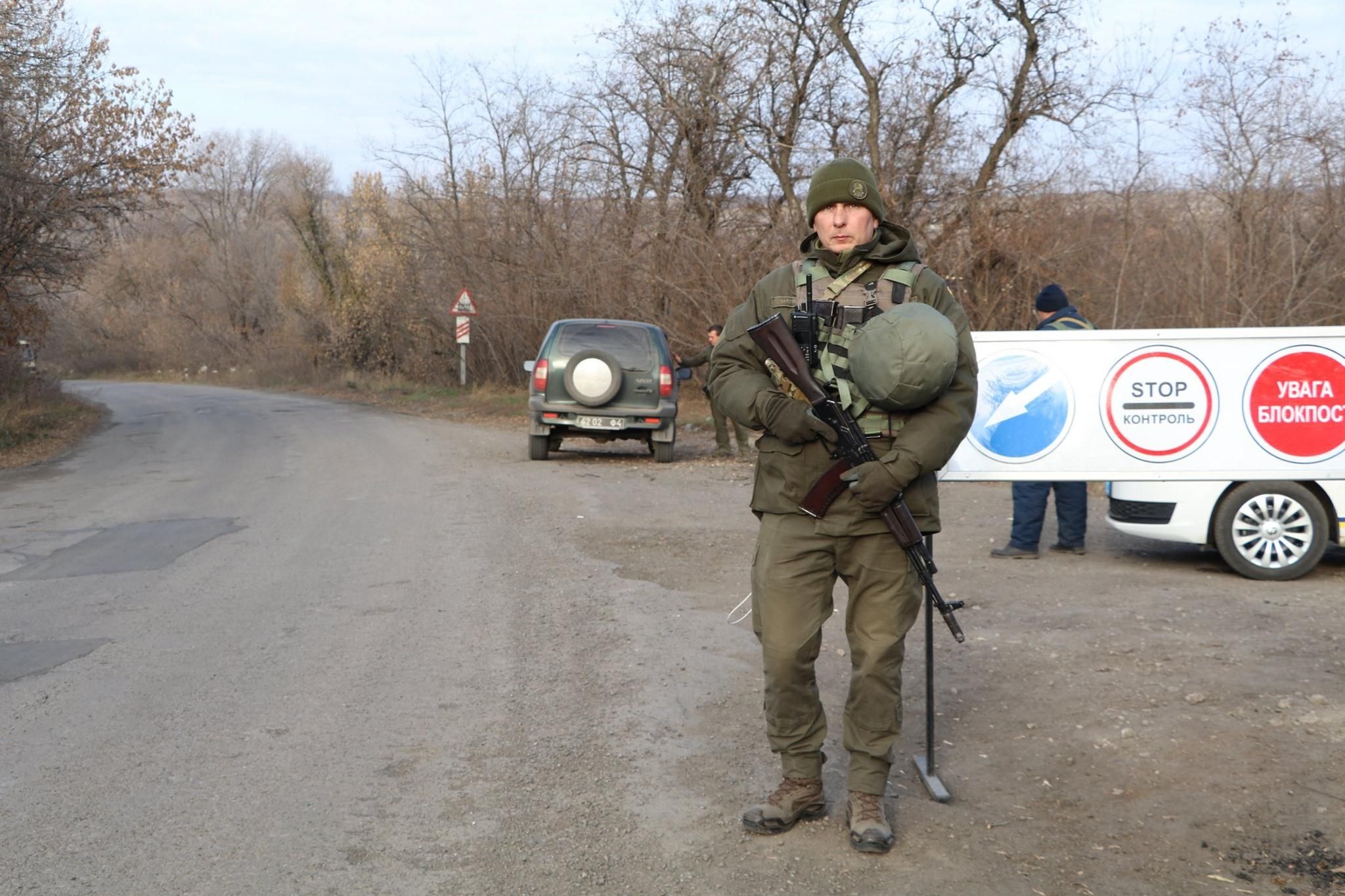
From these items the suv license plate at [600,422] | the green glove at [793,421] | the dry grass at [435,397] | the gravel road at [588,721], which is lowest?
the gravel road at [588,721]

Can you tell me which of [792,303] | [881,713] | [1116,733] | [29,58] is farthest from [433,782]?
[29,58]

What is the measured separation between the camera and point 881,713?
151 inches

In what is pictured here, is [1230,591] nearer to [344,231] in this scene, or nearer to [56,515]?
[56,515]

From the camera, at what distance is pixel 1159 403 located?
6641mm

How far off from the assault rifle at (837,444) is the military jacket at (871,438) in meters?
0.04

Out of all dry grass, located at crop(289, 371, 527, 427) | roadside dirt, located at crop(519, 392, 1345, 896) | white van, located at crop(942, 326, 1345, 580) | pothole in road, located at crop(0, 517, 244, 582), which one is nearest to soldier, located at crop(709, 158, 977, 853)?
roadside dirt, located at crop(519, 392, 1345, 896)

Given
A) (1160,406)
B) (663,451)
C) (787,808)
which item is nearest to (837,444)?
(787,808)

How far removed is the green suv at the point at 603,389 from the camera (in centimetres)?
1477

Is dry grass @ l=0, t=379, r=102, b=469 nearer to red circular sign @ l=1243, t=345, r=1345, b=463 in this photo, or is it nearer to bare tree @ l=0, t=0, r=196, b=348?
bare tree @ l=0, t=0, r=196, b=348

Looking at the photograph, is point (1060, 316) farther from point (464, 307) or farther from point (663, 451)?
point (464, 307)

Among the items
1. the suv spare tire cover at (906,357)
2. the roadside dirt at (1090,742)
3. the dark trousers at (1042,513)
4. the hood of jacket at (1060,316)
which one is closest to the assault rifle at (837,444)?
the suv spare tire cover at (906,357)

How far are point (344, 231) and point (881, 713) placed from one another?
42.1 meters

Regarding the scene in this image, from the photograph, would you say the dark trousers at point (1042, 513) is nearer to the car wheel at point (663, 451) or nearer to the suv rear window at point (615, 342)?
the car wheel at point (663, 451)

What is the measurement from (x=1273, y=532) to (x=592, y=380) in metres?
8.62
